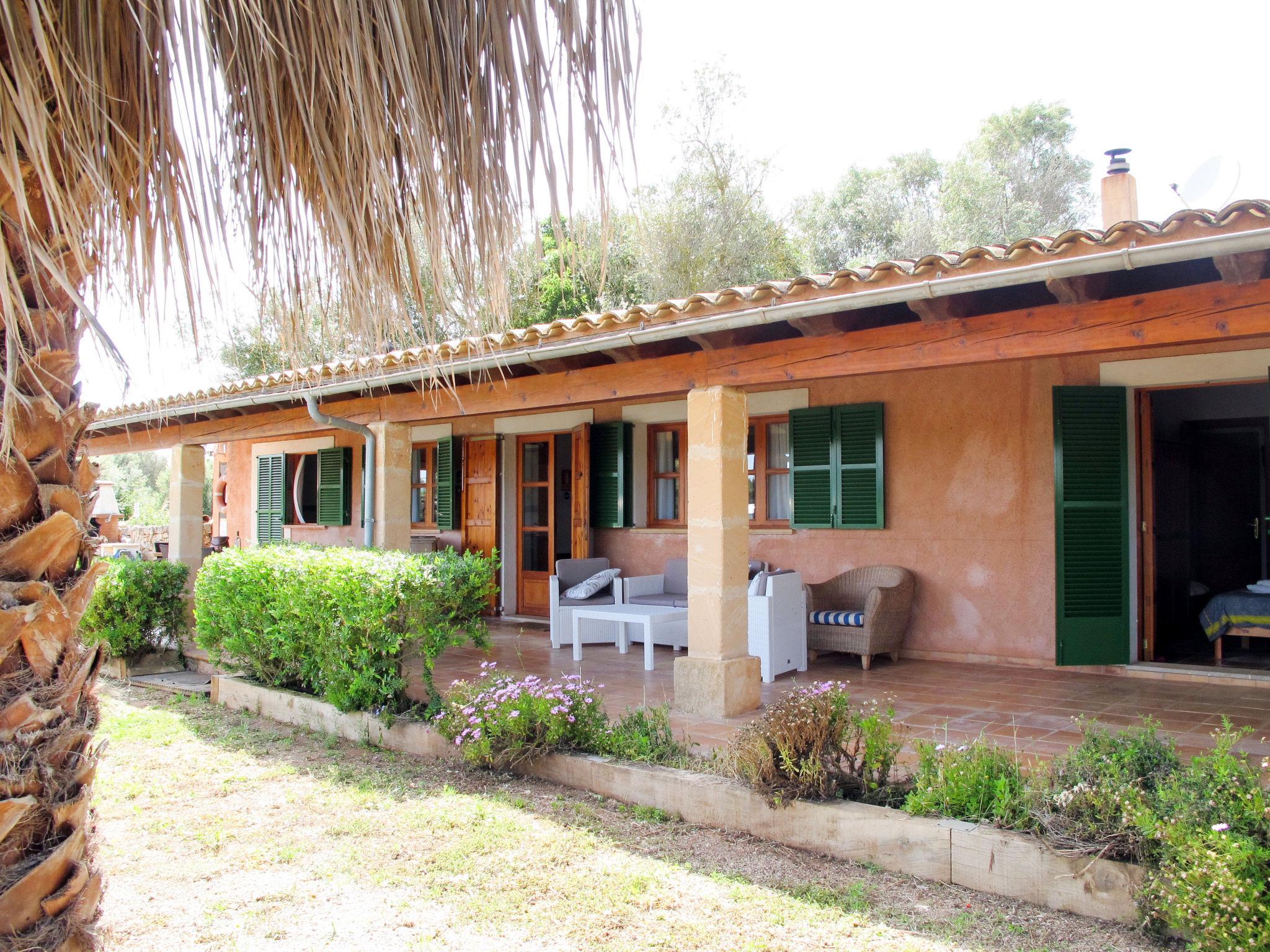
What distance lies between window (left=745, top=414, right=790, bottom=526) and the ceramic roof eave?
10.3ft

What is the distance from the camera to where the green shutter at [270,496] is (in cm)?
1274

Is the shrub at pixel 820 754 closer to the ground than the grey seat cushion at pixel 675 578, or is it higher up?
closer to the ground

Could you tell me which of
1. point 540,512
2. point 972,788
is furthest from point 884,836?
point 540,512

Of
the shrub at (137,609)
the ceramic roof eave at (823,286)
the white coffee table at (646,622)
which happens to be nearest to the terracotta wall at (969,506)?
the white coffee table at (646,622)

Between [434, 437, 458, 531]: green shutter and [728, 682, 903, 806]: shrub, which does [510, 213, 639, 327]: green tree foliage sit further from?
[434, 437, 458, 531]: green shutter

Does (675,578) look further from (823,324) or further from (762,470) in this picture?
(823,324)

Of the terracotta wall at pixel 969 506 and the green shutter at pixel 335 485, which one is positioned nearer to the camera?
the terracotta wall at pixel 969 506

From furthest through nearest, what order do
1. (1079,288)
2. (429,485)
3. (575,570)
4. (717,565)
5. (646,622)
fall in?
(429,485), (575,570), (646,622), (717,565), (1079,288)

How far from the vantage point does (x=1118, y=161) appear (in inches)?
317

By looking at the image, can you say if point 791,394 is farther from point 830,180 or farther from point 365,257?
point 830,180

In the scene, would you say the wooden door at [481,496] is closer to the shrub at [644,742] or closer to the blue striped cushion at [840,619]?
the blue striped cushion at [840,619]

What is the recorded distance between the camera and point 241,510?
13797mm

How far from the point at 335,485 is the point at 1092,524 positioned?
8.79 meters

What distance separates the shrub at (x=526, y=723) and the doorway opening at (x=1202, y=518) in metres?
4.60
